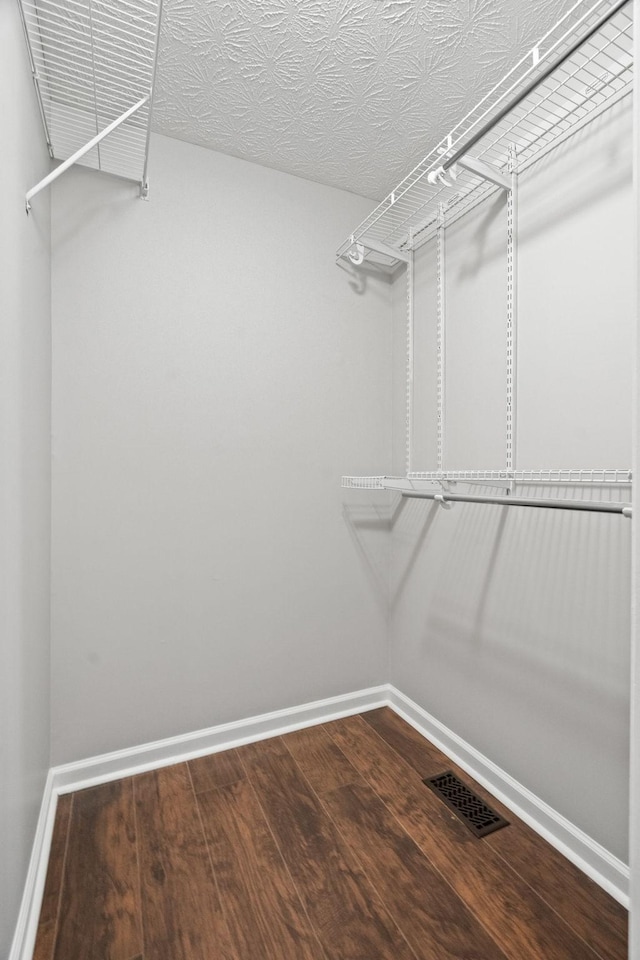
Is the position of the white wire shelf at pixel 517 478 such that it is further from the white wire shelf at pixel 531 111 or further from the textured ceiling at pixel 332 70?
the textured ceiling at pixel 332 70

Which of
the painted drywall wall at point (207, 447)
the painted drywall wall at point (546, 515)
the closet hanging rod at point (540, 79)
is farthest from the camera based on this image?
A: the painted drywall wall at point (207, 447)

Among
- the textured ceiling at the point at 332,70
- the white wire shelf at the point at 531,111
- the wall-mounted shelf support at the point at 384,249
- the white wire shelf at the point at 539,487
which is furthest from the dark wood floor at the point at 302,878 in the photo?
the textured ceiling at the point at 332,70

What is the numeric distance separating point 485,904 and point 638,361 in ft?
4.69

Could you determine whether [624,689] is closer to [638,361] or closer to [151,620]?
[638,361]

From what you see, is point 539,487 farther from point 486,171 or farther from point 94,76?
point 94,76

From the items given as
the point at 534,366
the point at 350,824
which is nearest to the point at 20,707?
the point at 350,824

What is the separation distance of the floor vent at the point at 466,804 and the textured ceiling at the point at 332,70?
2.43 m

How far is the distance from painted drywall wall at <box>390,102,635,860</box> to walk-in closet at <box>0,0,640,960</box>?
0.01m

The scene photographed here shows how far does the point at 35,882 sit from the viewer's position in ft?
4.06

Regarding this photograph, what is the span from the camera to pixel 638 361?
0.71 m

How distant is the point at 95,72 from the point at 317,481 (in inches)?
60.4

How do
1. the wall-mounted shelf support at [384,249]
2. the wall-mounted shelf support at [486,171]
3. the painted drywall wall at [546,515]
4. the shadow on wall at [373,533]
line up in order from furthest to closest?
1. the shadow on wall at [373,533]
2. the wall-mounted shelf support at [384,249]
3. the wall-mounted shelf support at [486,171]
4. the painted drywall wall at [546,515]

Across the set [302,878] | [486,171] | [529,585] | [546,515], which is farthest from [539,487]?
[302,878]

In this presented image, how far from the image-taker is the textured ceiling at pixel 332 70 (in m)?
1.27
